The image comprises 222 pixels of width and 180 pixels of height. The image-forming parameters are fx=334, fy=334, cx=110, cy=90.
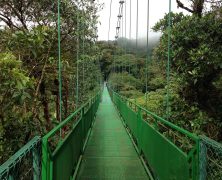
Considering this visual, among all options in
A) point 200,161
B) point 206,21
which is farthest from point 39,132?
point 206,21

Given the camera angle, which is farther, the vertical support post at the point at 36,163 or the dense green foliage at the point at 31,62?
the dense green foliage at the point at 31,62

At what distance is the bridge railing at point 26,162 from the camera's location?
1.49 metres

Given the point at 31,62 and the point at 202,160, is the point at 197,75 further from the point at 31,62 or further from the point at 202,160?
the point at 202,160

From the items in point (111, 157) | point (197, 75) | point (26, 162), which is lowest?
point (111, 157)

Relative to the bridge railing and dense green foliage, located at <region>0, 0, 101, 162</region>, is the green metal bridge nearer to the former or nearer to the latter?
the bridge railing

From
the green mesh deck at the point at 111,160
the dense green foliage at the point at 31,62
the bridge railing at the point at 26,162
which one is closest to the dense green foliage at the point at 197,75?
the green mesh deck at the point at 111,160

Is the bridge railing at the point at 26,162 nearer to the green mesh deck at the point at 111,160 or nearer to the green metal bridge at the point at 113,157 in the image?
the green metal bridge at the point at 113,157

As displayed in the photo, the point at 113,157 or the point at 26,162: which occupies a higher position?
the point at 26,162

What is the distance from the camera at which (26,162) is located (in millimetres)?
2176

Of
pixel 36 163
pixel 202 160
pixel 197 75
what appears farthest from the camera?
pixel 197 75

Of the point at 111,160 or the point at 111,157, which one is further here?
the point at 111,157

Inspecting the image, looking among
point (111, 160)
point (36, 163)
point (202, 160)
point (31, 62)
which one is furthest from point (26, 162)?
point (111, 160)

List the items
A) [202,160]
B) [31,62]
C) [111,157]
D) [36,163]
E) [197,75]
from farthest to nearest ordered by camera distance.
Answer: [111,157] < [197,75] < [31,62] < [202,160] < [36,163]

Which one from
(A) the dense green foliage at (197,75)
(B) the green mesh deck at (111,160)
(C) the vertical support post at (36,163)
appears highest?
(A) the dense green foliage at (197,75)
